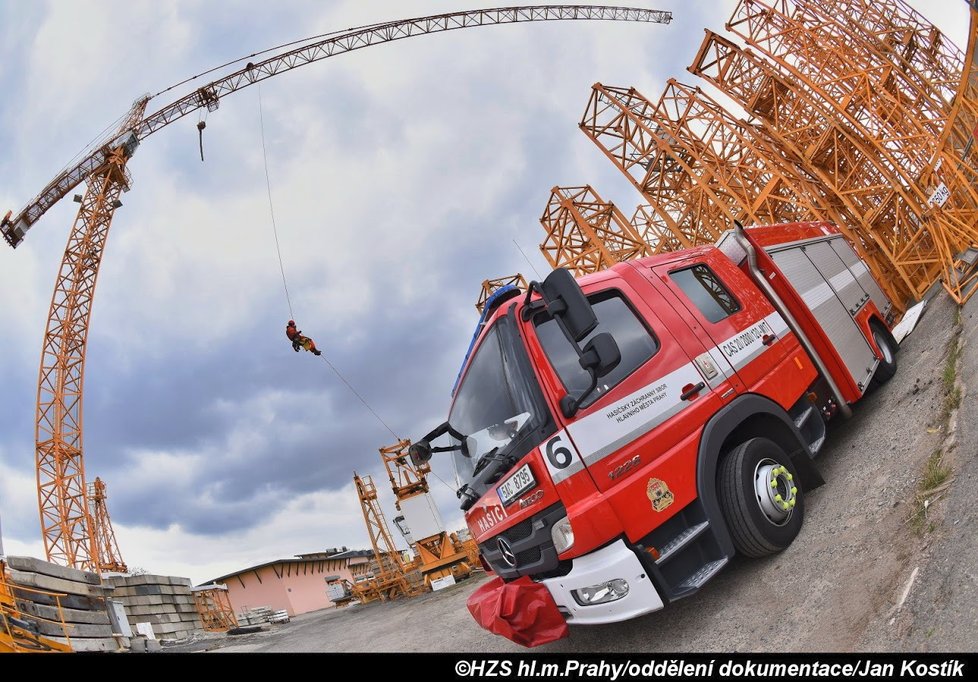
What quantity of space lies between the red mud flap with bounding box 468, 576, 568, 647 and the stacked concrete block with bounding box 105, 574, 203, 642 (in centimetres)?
1457

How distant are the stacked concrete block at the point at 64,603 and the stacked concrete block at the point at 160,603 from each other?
4.76ft

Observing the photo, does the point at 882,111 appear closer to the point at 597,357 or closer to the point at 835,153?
the point at 835,153

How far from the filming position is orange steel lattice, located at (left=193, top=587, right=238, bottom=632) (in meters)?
18.9

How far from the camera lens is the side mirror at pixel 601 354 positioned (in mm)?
3420

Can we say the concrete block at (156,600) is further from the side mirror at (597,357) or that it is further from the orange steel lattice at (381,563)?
the side mirror at (597,357)

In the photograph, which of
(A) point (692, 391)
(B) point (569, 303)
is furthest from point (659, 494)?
(B) point (569, 303)

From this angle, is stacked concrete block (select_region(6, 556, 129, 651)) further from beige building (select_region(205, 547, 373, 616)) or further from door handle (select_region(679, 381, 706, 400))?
beige building (select_region(205, 547, 373, 616))

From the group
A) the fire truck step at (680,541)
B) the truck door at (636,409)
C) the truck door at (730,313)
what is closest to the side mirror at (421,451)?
the truck door at (636,409)

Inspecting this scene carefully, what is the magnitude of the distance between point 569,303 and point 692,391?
1.39 meters

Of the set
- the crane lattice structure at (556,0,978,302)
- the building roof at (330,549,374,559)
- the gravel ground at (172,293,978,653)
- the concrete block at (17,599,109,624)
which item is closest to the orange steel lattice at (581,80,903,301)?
the crane lattice structure at (556,0,978,302)

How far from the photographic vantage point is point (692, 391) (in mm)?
4129

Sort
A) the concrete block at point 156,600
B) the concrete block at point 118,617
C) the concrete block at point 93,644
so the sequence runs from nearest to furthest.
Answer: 1. the concrete block at point 93,644
2. the concrete block at point 118,617
3. the concrete block at point 156,600
